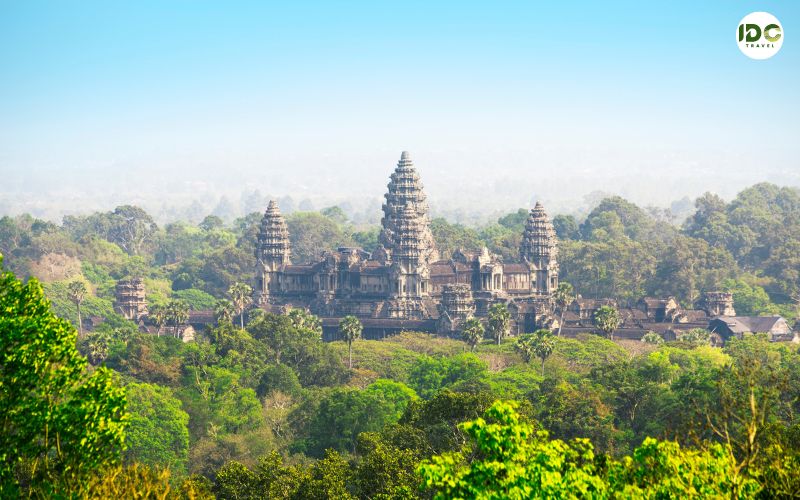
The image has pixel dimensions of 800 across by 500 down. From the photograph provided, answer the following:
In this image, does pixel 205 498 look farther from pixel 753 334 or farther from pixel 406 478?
pixel 753 334

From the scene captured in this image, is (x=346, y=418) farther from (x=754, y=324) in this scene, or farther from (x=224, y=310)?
(x=754, y=324)

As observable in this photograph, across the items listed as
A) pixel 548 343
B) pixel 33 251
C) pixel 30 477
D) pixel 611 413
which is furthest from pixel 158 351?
pixel 33 251

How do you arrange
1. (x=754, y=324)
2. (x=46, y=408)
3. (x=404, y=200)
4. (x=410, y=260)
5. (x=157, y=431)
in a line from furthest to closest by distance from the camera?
(x=404, y=200) → (x=410, y=260) → (x=754, y=324) → (x=157, y=431) → (x=46, y=408)

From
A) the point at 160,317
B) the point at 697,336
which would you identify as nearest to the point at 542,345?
the point at 697,336

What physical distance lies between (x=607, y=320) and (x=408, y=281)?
26.0m

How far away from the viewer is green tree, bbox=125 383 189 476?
76.6 meters

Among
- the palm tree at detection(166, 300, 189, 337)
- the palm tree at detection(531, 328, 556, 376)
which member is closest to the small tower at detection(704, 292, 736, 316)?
the palm tree at detection(531, 328, 556, 376)

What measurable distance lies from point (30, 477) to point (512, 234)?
148 metres

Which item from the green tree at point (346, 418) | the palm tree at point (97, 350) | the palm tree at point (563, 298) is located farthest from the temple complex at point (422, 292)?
the green tree at point (346, 418)

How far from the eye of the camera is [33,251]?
173625 millimetres

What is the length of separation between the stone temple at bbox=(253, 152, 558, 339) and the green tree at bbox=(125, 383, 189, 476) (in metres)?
45.6

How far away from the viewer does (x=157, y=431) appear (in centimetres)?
7881

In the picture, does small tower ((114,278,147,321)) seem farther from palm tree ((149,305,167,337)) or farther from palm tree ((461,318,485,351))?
palm tree ((461,318,485,351))

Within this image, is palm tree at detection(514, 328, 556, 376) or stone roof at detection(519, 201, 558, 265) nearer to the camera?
palm tree at detection(514, 328, 556, 376)
